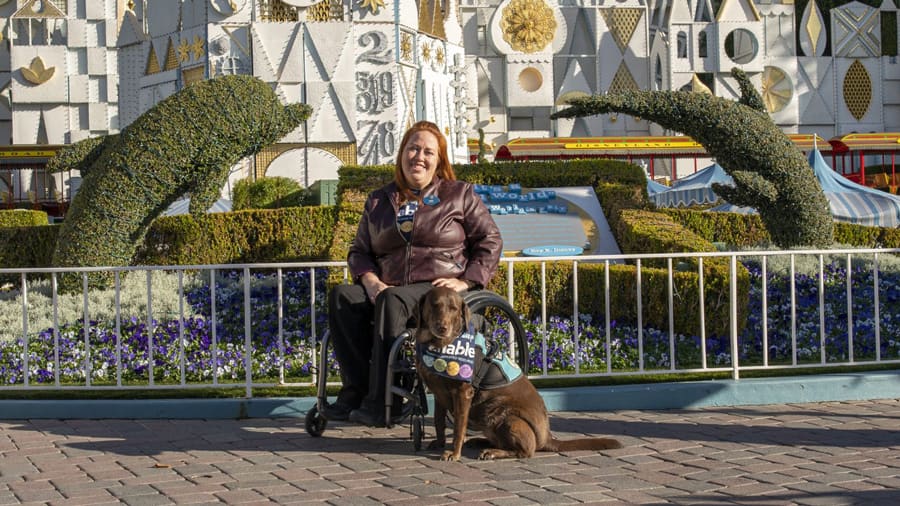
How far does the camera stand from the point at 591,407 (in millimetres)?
6992

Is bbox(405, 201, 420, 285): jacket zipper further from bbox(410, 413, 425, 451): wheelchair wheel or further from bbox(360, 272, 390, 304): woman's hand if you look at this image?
bbox(410, 413, 425, 451): wheelchair wheel

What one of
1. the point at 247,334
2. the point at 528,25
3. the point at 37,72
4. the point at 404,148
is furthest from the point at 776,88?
the point at 404,148

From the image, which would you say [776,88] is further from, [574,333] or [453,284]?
[453,284]

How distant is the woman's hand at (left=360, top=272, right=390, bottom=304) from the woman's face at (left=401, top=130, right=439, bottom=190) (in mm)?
602

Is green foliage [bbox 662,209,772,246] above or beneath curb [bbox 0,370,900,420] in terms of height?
above

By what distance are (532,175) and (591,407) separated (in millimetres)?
7152

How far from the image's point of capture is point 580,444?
17.9 feet

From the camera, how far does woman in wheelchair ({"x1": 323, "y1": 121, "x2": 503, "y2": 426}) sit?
5.64 m

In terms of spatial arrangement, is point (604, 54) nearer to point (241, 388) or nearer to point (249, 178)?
point (249, 178)

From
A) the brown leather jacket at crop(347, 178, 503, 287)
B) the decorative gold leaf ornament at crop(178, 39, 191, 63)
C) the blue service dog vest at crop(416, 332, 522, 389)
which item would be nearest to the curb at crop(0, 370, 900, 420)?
the brown leather jacket at crop(347, 178, 503, 287)

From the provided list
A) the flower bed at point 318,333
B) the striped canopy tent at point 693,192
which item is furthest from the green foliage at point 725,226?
the striped canopy tent at point 693,192

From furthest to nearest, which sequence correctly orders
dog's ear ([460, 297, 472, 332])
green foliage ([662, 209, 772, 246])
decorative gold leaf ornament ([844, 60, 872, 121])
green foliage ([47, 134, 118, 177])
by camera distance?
1. decorative gold leaf ornament ([844, 60, 872, 121])
2. green foliage ([662, 209, 772, 246])
3. green foliage ([47, 134, 118, 177])
4. dog's ear ([460, 297, 472, 332])

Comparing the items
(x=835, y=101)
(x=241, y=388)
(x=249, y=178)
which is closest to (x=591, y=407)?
(x=241, y=388)

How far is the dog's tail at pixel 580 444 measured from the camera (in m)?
5.47
